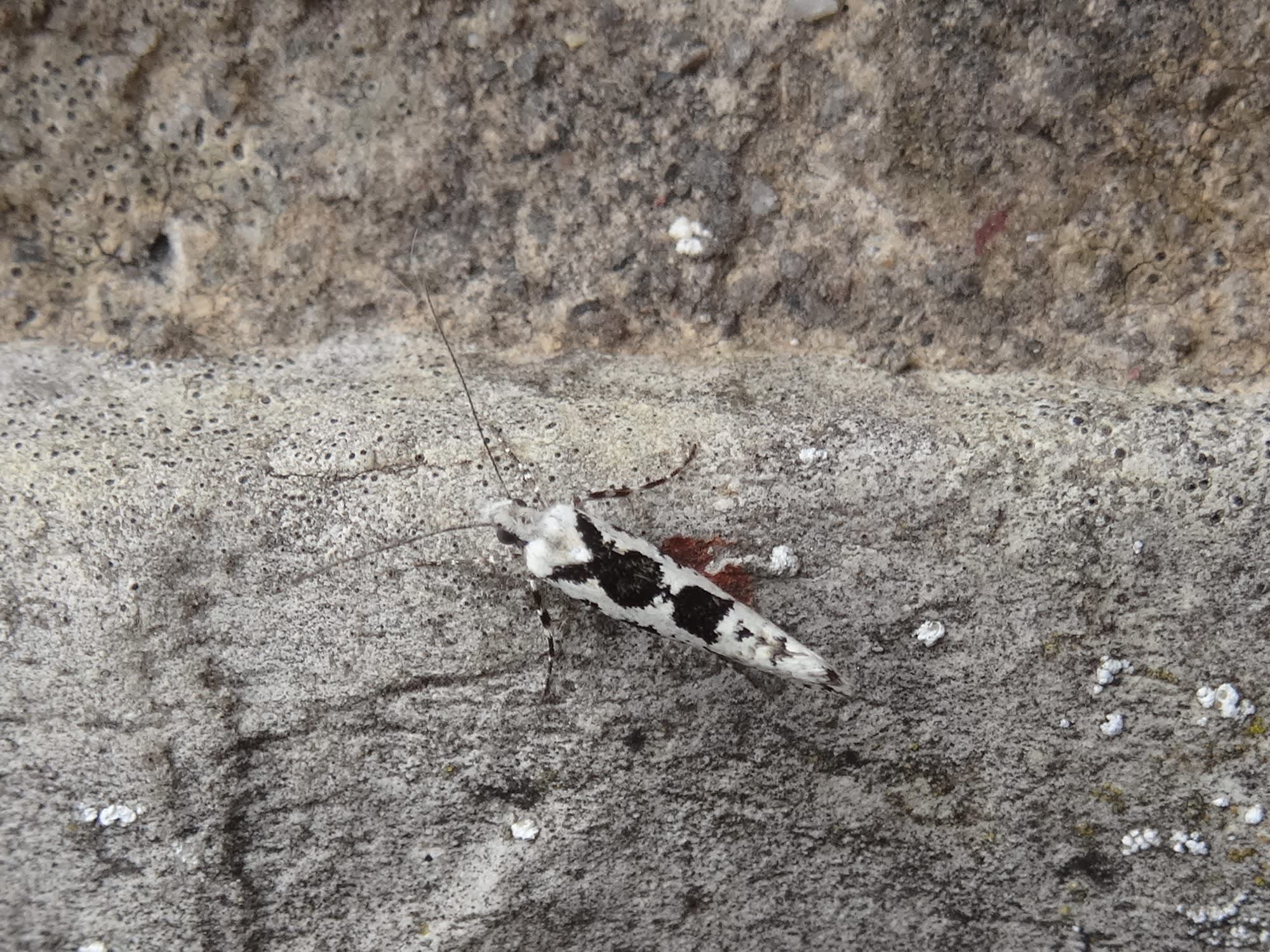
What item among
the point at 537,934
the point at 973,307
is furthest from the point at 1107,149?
the point at 537,934

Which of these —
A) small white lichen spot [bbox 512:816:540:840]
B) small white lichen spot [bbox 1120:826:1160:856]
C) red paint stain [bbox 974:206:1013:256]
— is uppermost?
red paint stain [bbox 974:206:1013:256]

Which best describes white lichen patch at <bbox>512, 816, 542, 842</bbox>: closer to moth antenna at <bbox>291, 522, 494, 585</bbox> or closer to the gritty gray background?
the gritty gray background

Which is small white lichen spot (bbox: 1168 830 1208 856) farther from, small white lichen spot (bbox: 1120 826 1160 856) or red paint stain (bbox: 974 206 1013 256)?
→ red paint stain (bbox: 974 206 1013 256)

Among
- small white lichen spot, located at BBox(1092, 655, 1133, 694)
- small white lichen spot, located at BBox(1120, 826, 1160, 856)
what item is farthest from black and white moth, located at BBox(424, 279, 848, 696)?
small white lichen spot, located at BBox(1120, 826, 1160, 856)

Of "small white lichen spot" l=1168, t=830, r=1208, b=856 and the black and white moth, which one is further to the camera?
"small white lichen spot" l=1168, t=830, r=1208, b=856

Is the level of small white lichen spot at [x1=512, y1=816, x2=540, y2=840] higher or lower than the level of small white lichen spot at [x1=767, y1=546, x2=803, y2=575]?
lower

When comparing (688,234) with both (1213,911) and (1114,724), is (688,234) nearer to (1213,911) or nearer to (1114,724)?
(1114,724)
